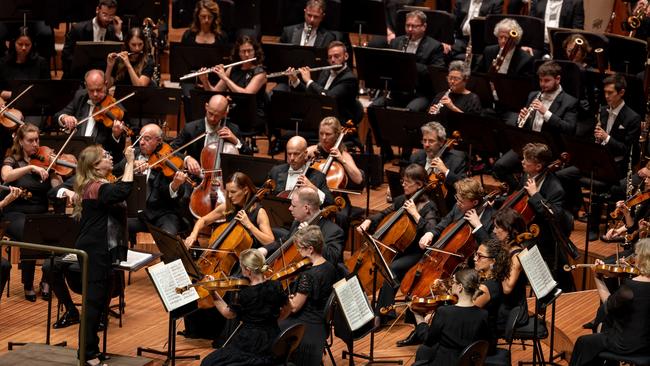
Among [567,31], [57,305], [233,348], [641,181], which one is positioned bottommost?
[57,305]

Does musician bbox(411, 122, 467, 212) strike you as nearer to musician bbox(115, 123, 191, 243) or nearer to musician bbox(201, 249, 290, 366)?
Result: musician bbox(115, 123, 191, 243)

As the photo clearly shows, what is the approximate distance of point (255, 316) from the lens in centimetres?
632

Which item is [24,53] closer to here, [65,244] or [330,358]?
[65,244]

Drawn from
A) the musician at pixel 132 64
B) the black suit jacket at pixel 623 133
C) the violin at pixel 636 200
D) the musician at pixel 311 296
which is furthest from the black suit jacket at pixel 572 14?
the musician at pixel 311 296

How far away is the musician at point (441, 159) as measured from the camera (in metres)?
8.33

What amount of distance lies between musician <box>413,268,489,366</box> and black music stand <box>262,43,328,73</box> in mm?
4320

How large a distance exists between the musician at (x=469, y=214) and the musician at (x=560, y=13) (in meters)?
3.42

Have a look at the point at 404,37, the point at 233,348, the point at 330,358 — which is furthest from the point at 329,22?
the point at 233,348

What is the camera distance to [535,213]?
7789 mm

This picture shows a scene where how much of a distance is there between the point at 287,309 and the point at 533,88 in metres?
3.82

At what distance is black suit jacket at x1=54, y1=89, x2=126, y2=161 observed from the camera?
9.68 meters

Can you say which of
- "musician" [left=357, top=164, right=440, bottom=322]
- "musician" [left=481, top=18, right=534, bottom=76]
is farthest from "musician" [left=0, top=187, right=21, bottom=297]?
"musician" [left=481, top=18, right=534, bottom=76]

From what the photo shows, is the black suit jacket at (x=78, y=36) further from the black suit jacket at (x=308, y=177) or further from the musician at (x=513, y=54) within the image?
the musician at (x=513, y=54)

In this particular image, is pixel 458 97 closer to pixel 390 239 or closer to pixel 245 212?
pixel 390 239
